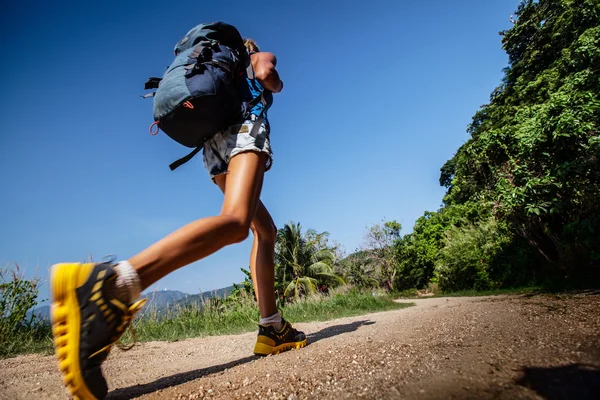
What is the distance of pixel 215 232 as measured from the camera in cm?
138

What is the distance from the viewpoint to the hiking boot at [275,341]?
1.95 metres

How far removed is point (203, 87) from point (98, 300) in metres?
1.08

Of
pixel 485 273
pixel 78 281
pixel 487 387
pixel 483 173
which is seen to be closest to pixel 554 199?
pixel 483 173

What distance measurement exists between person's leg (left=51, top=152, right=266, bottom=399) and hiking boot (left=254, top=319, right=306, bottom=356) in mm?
885

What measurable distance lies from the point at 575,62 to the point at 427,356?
26.5 ft

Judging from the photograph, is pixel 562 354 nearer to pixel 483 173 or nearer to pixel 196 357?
pixel 196 357

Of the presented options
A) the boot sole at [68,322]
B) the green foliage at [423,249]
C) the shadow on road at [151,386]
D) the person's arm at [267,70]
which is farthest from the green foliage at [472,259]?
the boot sole at [68,322]

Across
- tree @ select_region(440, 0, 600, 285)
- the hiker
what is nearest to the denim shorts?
the hiker

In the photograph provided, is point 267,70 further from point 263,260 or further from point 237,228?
point 263,260

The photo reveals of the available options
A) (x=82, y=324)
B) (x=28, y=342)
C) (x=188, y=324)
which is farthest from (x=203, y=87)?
(x=188, y=324)

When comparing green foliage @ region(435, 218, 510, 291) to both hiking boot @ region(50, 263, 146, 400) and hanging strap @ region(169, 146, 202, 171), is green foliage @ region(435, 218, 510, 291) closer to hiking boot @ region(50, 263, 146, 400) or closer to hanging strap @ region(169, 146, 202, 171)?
hanging strap @ region(169, 146, 202, 171)

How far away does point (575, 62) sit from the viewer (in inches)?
247

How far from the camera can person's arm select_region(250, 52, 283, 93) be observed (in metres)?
2.00

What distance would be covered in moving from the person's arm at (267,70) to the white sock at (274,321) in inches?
60.5
